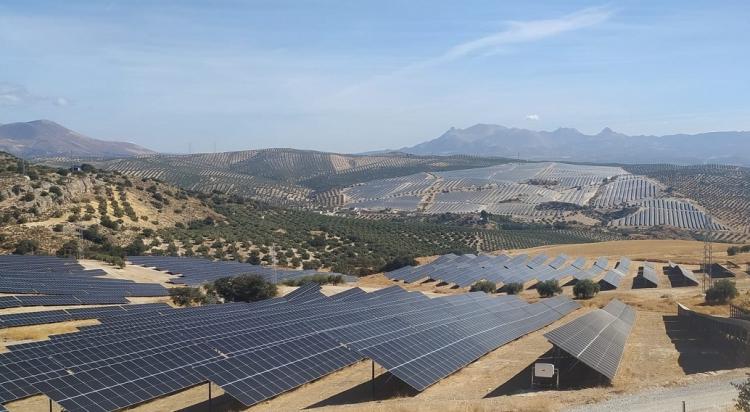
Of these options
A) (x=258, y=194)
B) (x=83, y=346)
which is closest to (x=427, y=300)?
(x=83, y=346)

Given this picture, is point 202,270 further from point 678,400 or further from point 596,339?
point 678,400

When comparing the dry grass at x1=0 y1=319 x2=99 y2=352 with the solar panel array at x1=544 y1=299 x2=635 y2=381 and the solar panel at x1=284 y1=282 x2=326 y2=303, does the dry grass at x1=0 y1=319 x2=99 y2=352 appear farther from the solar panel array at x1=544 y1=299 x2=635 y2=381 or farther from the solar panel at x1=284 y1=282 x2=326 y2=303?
the solar panel array at x1=544 y1=299 x2=635 y2=381

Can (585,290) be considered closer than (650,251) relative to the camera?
Yes

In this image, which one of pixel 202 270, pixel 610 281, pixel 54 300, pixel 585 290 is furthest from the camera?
pixel 610 281

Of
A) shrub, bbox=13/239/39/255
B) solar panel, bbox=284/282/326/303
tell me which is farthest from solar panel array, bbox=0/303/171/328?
shrub, bbox=13/239/39/255

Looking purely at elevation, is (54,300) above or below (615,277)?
above

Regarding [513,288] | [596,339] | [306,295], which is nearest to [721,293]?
[513,288]
